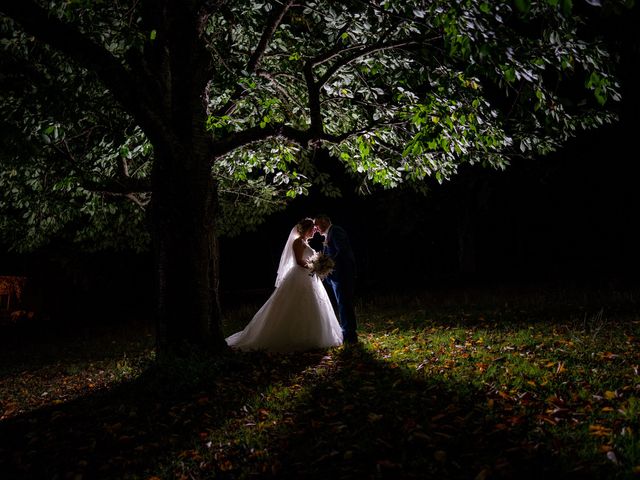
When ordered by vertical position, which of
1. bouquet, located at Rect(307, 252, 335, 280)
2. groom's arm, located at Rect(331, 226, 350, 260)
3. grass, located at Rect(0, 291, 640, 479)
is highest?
groom's arm, located at Rect(331, 226, 350, 260)

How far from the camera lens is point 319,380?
666 cm

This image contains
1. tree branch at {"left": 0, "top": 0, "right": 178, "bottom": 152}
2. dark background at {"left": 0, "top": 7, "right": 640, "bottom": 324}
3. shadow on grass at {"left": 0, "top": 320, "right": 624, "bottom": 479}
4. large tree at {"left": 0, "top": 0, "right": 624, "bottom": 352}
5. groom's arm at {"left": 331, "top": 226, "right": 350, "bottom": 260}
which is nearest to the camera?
shadow on grass at {"left": 0, "top": 320, "right": 624, "bottom": 479}

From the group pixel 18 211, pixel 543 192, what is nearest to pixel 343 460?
pixel 18 211

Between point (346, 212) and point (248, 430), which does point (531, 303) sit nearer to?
point (248, 430)

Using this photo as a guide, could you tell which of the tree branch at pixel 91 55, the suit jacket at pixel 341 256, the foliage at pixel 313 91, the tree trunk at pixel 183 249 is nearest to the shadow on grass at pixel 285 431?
the tree trunk at pixel 183 249

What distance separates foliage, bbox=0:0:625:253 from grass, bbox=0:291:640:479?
3.43 meters

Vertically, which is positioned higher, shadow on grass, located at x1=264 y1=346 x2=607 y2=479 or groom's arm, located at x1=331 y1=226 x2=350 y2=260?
groom's arm, located at x1=331 y1=226 x2=350 y2=260

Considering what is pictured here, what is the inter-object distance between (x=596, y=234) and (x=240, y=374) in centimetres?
3757

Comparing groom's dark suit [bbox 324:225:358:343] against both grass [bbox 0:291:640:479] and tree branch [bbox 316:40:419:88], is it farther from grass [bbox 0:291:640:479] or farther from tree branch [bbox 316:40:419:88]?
tree branch [bbox 316:40:419:88]

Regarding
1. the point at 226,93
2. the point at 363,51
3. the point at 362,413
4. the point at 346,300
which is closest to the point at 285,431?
the point at 362,413

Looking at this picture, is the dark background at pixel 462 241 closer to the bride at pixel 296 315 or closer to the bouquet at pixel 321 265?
the bride at pixel 296 315

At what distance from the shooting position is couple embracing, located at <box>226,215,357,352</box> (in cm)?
895

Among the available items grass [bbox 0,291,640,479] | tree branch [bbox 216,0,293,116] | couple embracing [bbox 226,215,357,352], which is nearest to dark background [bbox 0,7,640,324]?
tree branch [bbox 216,0,293,116]

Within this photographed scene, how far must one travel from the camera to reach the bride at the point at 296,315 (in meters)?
9.03
